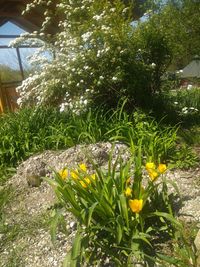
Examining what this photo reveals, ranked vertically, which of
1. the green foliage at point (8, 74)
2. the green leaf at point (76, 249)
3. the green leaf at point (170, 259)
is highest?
the green foliage at point (8, 74)

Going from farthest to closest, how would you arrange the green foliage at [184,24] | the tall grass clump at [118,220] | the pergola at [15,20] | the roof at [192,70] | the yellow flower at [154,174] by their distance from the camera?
the roof at [192,70]
the green foliage at [184,24]
the pergola at [15,20]
the yellow flower at [154,174]
the tall grass clump at [118,220]

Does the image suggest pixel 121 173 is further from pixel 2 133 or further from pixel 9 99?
pixel 9 99

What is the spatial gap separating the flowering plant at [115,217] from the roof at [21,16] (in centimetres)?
673

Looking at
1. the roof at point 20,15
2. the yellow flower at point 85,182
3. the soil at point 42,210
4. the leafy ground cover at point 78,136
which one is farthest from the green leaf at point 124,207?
the roof at point 20,15

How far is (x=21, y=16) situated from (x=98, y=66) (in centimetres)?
494

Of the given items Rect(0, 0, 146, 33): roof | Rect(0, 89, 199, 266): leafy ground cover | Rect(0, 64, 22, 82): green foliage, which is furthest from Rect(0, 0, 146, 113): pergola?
Rect(0, 89, 199, 266): leafy ground cover

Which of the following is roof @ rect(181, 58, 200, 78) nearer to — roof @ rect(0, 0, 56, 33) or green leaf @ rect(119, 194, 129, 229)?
roof @ rect(0, 0, 56, 33)

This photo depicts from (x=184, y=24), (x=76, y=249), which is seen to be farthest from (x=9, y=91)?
Answer: (x=76, y=249)

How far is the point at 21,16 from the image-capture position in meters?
10.1

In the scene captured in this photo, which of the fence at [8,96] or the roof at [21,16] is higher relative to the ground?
the roof at [21,16]

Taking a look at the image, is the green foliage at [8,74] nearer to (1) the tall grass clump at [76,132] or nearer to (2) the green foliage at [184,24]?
(1) the tall grass clump at [76,132]

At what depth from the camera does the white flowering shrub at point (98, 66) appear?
6.01 metres

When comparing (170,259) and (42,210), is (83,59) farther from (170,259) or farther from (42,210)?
(170,259)

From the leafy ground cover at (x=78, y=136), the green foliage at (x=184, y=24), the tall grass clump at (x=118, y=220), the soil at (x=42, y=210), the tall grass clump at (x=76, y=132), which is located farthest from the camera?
the green foliage at (x=184, y=24)
